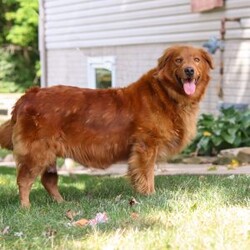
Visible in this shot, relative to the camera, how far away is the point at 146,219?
15.9 ft

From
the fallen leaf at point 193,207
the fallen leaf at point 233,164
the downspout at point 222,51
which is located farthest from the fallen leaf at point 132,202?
the downspout at point 222,51

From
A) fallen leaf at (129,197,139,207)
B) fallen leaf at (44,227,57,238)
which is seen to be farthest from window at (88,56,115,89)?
fallen leaf at (44,227,57,238)

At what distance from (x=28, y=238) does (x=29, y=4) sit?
93.7 feet

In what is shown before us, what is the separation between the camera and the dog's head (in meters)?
6.08

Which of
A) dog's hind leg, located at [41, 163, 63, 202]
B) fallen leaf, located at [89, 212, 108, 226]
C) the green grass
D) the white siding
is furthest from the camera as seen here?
the white siding

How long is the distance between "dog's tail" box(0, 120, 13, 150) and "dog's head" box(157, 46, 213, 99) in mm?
1572

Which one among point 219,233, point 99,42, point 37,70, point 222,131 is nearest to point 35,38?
point 37,70

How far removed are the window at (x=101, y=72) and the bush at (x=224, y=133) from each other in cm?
531

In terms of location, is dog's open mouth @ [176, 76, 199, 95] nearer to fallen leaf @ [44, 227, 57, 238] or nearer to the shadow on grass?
the shadow on grass

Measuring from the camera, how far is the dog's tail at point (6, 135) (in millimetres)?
6234

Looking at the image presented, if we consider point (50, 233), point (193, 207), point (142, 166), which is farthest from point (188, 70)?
point (50, 233)

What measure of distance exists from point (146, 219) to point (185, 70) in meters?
1.76

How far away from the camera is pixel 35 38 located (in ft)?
109

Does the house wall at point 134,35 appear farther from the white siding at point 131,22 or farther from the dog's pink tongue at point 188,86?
the dog's pink tongue at point 188,86
